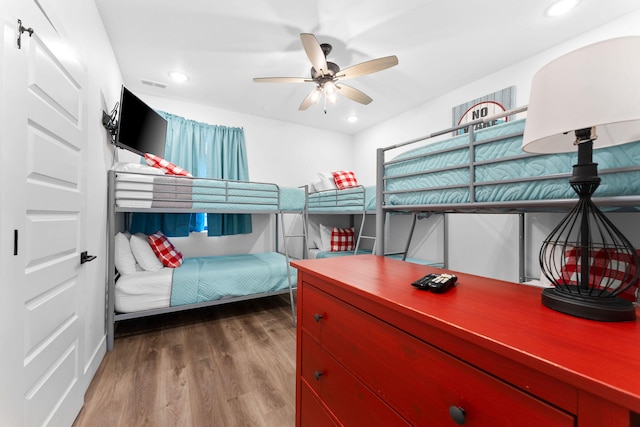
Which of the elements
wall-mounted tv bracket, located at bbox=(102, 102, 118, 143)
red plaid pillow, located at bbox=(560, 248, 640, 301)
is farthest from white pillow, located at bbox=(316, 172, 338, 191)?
red plaid pillow, located at bbox=(560, 248, 640, 301)

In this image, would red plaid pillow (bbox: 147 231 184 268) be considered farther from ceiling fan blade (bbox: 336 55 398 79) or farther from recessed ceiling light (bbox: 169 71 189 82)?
ceiling fan blade (bbox: 336 55 398 79)

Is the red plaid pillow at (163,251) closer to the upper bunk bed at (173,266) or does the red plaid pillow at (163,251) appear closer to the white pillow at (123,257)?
the upper bunk bed at (173,266)

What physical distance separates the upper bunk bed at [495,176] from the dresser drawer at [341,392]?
709 mm

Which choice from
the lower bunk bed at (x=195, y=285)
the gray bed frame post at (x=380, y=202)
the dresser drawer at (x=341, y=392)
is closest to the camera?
the dresser drawer at (x=341, y=392)

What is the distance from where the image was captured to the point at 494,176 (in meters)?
1.03

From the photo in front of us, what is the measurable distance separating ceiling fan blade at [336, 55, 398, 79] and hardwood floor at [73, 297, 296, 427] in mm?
2309

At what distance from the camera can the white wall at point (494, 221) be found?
6.46ft

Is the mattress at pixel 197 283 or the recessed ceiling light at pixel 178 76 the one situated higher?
the recessed ceiling light at pixel 178 76

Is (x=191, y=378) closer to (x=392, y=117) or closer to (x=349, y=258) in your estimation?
(x=349, y=258)

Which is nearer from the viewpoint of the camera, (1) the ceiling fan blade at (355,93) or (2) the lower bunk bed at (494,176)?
(2) the lower bunk bed at (494,176)

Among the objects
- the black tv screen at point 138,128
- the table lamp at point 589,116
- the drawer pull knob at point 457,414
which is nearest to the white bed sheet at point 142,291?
the black tv screen at point 138,128

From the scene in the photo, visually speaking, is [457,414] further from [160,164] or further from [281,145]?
[281,145]

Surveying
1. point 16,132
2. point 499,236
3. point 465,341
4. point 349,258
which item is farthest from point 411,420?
point 499,236

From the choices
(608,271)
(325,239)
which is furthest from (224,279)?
(608,271)
